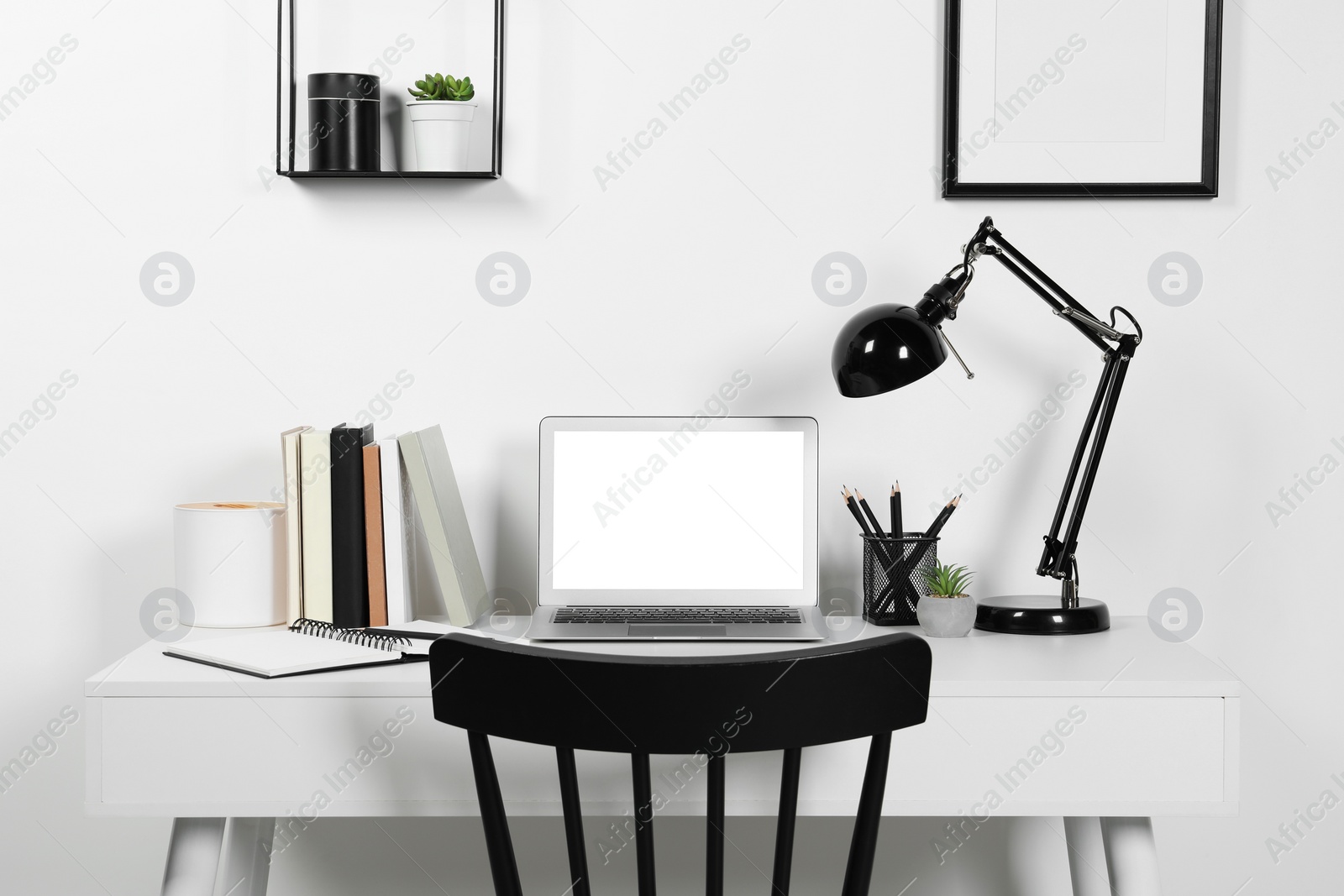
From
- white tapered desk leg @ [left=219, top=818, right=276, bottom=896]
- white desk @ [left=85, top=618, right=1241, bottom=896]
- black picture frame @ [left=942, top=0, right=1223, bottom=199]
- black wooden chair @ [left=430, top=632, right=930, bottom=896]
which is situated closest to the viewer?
black wooden chair @ [left=430, top=632, right=930, bottom=896]

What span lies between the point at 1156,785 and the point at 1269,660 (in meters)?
0.53

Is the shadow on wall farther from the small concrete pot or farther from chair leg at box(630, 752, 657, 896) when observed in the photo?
chair leg at box(630, 752, 657, 896)

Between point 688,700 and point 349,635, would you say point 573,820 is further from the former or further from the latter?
point 349,635

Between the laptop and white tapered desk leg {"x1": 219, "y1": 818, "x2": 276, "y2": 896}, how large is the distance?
476 mm

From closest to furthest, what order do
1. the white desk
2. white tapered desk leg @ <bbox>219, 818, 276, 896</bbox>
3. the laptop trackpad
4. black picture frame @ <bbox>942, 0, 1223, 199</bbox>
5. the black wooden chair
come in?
the black wooden chair < the white desk < the laptop trackpad < white tapered desk leg @ <bbox>219, 818, 276, 896</bbox> < black picture frame @ <bbox>942, 0, 1223, 199</bbox>

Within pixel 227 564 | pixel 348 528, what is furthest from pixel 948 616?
pixel 227 564

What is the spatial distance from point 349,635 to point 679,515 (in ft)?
1.42

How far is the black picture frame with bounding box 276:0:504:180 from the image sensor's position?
4.71 feet

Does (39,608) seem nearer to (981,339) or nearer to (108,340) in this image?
(108,340)

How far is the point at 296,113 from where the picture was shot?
1476 mm

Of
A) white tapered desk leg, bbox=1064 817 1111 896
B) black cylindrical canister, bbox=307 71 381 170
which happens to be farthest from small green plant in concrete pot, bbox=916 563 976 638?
black cylindrical canister, bbox=307 71 381 170

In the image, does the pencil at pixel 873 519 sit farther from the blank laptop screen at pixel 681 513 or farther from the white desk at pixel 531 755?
the white desk at pixel 531 755

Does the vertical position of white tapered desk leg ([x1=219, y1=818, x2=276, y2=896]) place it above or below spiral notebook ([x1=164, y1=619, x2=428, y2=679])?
below

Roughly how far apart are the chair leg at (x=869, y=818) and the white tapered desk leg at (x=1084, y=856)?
71cm
